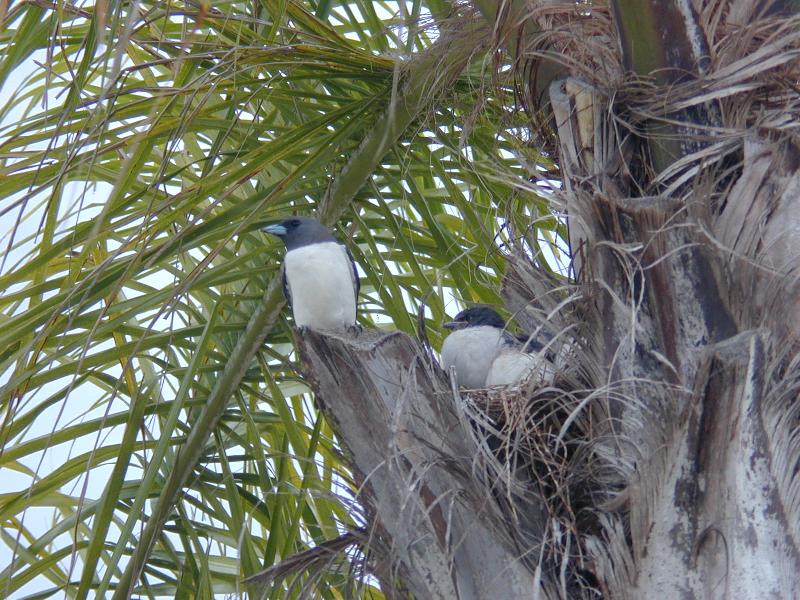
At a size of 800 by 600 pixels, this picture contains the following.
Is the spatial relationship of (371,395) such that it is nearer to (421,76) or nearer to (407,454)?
(407,454)

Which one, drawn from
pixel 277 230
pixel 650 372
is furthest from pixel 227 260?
pixel 650 372

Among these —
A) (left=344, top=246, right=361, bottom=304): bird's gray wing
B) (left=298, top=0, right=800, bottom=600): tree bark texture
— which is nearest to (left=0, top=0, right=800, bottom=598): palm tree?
(left=298, top=0, right=800, bottom=600): tree bark texture

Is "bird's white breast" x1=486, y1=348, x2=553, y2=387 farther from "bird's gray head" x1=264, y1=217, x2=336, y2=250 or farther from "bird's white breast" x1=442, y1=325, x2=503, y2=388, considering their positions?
"bird's gray head" x1=264, y1=217, x2=336, y2=250

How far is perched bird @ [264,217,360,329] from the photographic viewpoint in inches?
140

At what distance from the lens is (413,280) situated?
376cm

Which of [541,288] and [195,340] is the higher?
[195,340]

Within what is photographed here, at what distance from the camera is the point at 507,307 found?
10.0ft

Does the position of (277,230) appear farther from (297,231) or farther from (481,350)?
(481,350)

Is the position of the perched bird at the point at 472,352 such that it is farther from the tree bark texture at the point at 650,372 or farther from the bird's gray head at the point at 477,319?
the tree bark texture at the point at 650,372

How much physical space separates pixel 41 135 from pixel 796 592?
2.22 meters

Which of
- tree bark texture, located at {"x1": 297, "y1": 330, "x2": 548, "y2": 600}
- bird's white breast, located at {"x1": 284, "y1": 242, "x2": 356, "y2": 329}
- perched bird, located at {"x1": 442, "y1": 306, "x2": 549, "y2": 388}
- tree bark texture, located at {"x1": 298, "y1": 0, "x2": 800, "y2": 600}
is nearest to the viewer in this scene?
tree bark texture, located at {"x1": 298, "y1": 0, "x2": 800, "y2": 600}

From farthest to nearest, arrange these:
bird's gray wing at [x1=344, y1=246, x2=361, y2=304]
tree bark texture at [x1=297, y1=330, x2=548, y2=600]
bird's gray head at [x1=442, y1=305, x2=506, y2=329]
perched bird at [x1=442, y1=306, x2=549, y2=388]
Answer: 1. bird's gray head at [x1=442, y1=305, x2=506, y2=329]
2. bird's gray wing at [x1=344, y1=246, x2=361, y2=304]
3. perched bird at [x1=442, y1=306, x2=549, y2=388]
4. tree bark texture at [x1=297, y1=330, x2=548, y2=600]

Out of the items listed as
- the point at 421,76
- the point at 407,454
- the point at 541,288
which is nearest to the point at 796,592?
the point at 407,454

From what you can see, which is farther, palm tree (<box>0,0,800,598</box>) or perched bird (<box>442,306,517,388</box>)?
perched bird (<box>442,306,517,388</box>)
